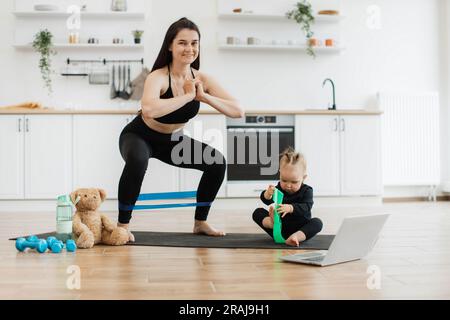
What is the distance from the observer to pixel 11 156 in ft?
15.6

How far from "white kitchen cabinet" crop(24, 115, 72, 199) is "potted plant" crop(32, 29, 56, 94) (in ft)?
2.16

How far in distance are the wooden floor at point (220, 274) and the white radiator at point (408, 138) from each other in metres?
2.85

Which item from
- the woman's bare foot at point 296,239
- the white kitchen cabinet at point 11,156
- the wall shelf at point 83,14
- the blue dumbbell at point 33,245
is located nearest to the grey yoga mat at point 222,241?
the woman's bare foot at point 296,239

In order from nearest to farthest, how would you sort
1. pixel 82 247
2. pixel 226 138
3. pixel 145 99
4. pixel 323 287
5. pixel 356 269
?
pixel 323 287, pixel 356 269, pixel 82 247, pixel 145 99, pixel 226 138

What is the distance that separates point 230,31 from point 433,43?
2132mm

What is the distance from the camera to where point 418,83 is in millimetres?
5727

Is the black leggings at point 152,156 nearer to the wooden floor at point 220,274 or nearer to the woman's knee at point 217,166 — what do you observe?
the woman's knee at point 217,166

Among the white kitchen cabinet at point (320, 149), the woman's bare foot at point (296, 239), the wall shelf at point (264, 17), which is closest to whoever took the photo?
the woman's bare foot at point (296, 239)

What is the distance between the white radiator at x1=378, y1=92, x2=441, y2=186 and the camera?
218 inches

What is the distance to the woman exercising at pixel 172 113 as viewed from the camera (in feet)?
8.43

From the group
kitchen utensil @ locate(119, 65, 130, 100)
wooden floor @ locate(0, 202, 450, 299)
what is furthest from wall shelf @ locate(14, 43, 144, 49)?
wooden floor @ locate(0, 202, 450, 299)

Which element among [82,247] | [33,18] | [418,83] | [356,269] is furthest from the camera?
[418,83]

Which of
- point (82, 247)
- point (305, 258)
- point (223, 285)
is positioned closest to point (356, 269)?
point (305, 258)
